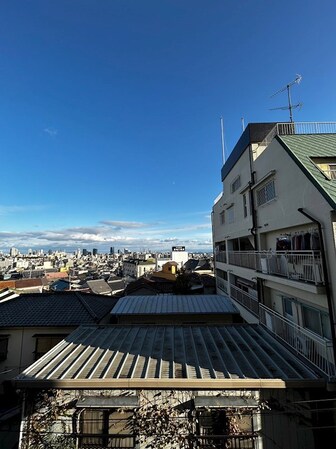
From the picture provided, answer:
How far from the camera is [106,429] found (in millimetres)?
5930

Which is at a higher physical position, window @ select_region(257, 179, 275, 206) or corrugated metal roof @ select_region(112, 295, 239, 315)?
window @ select_region(257, 179, 275, 206)

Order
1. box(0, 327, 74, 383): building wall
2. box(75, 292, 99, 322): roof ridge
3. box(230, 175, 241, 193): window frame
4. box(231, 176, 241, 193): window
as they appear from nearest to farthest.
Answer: box(0, 327, 74, 383): building wall, box(75, 292, 99, 322): roof ridge, box(230, 175, 241, 193): window frame, box(231, 176, 241, 193): window

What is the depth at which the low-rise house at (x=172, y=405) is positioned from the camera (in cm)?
568

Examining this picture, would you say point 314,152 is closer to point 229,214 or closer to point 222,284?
point 229,214

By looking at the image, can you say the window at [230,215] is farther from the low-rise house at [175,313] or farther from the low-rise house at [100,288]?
the low-rise house at [100,288]

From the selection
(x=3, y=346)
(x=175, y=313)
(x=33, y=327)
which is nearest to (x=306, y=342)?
(x=175, y=313)

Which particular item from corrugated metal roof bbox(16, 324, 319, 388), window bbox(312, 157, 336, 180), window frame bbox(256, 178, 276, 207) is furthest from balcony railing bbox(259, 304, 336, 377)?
window bbox(312, 157, 336, 180)

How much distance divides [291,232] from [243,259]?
5.08m

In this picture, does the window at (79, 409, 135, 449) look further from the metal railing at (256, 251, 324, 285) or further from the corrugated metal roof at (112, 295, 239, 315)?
the corrugated metal roof at (112, 295, 239, 315)

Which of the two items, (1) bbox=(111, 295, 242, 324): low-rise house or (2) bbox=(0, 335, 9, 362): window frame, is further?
(1) bbox=(111, 295, 242, 324): low-rise house

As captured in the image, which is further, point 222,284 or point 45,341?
point 222,284

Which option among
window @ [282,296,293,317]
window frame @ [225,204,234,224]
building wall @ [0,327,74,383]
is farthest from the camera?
window frame @ [225,204,234,224]

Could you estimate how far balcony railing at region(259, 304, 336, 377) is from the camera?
5.72m

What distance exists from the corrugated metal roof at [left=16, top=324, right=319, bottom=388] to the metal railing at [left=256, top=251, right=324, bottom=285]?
2.45 m
